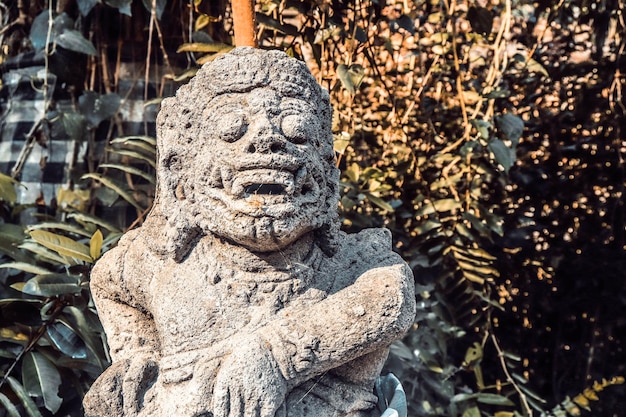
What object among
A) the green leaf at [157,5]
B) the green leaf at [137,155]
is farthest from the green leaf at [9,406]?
the green leaf at [157,5]

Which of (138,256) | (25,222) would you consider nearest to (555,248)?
(25,222)

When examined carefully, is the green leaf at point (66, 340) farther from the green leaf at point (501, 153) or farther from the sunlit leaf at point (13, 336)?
the green leaf at point (501, 153)

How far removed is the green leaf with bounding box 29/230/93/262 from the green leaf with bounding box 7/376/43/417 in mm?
385

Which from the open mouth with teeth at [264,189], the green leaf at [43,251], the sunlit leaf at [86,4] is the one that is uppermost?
the sunlit leaf at [86,4]

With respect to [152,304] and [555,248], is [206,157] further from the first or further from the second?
[555,248]

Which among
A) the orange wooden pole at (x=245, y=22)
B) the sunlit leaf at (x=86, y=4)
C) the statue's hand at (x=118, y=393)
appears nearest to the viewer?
the statue's hand at (x=118, y=393)

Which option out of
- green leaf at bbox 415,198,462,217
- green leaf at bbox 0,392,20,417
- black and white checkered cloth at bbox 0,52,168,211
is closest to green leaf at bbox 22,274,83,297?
green leaf at bbox 0,392,20,417

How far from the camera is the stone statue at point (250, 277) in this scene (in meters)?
1.57

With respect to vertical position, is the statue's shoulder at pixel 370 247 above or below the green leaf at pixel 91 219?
above

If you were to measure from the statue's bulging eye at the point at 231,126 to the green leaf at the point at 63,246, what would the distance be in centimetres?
88

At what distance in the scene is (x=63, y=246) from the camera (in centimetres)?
236

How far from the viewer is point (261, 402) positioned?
60.1 inches

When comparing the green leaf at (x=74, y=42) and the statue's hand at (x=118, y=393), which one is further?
the green leaf at (x=74, y=42)

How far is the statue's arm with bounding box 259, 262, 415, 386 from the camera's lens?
1.56 m
